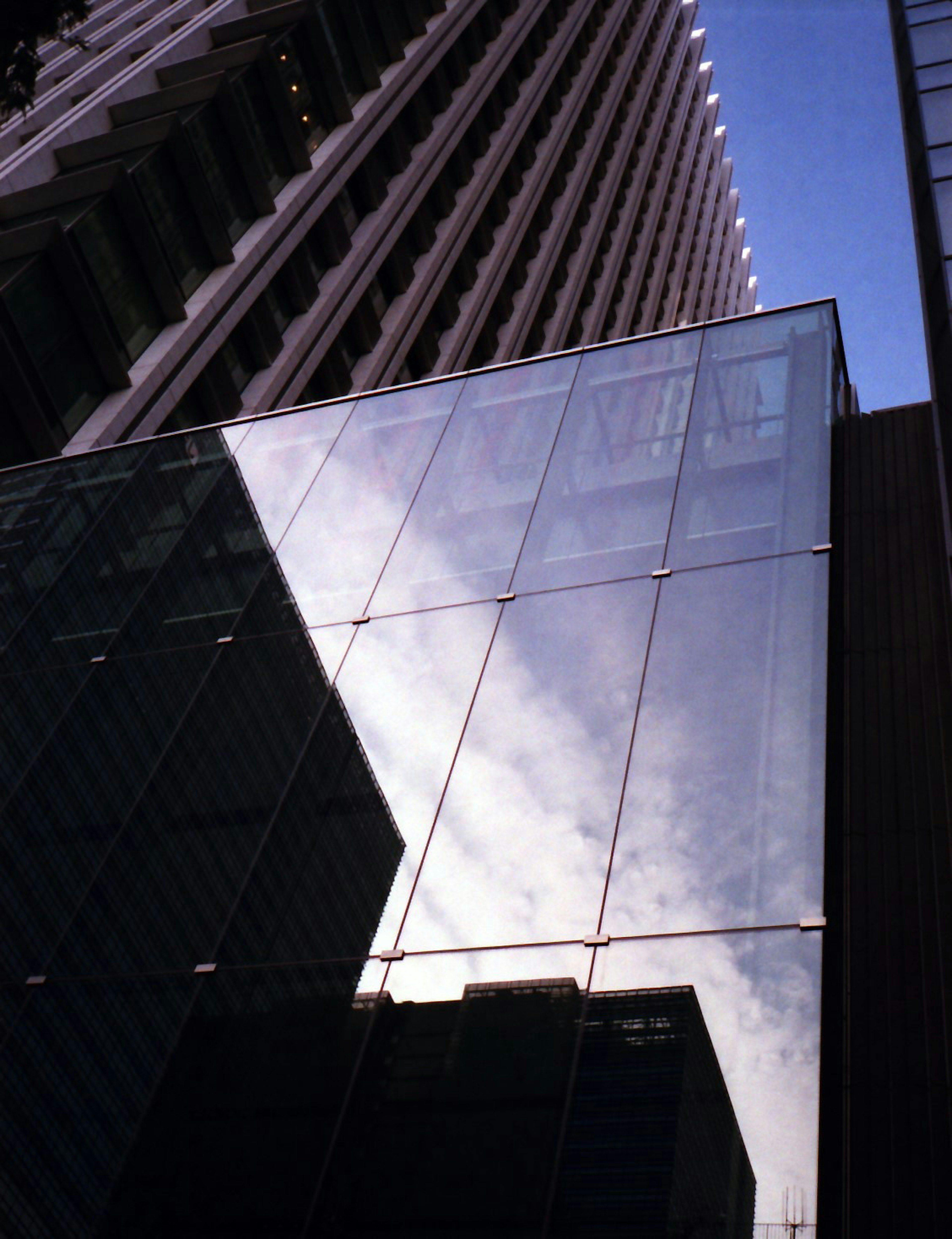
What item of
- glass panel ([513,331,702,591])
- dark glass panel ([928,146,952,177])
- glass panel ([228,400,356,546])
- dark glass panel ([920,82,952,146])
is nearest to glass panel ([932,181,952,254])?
dark glass panel ([928,146,952,177])

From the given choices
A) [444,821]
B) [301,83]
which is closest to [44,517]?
[444,821]

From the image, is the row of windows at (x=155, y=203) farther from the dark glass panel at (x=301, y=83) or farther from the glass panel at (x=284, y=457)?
the glass panel at (x=284, y=457)

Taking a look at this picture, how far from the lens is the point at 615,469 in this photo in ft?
41.9

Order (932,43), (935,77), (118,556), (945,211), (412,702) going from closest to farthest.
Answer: (412,702), (118,556), (945,211), (935,77), (932,43)

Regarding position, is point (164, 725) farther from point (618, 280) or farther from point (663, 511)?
point (618, 280)

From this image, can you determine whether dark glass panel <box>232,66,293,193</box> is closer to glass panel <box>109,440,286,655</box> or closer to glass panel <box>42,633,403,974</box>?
glass panel <box>109,440,286,655</box>

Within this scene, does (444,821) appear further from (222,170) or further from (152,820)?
(222,170)

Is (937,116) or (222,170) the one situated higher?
(222,170)

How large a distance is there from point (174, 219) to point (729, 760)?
2485 cm

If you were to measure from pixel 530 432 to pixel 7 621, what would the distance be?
21.3ft

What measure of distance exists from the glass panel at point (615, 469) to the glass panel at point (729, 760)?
104cm

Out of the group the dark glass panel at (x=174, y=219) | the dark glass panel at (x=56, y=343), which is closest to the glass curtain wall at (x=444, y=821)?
the dark glass panel at (x=56, y=343)

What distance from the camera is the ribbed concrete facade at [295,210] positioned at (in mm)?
25844

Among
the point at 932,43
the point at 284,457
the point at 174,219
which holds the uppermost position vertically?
the point at 932,43
